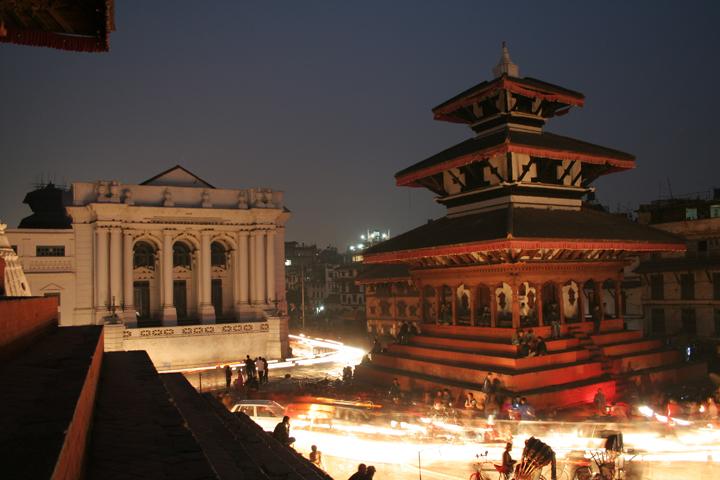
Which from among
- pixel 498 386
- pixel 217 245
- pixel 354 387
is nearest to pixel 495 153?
pixel 498 386

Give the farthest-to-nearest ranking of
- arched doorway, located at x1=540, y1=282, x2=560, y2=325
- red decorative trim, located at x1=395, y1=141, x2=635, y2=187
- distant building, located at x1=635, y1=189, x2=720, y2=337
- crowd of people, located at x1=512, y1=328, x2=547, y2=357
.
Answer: distant building, located at x1=635, y1=189, x2=720, y2=337, arched doorway, located at x1=540, y1=282, x2=560, y2=325, red decorative trim, located at x1=395, y1=141, x2=635, y2=187, crowd of people, located at x1=512, y1=328, x2=547, y2=357

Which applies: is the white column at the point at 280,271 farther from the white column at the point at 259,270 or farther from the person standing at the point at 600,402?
the person standing at the point at 600,402

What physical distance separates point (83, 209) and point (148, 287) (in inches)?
264

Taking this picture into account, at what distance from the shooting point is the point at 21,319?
6980 millimetres

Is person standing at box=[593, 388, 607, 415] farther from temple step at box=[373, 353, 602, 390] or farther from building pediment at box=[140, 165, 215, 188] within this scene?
building pediment at box=[140, 165, 215, 188]

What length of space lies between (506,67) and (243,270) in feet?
70.9

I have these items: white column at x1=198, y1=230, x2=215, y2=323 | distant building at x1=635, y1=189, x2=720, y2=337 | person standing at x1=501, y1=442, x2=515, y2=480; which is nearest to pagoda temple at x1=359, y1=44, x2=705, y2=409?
person standing at x1=501, y1=442, x2=515, y2=480

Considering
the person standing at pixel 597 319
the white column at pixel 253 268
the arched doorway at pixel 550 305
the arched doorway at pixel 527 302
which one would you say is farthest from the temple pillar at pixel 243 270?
the person standing at pixel 597 319

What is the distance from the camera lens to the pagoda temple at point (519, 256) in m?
18.7

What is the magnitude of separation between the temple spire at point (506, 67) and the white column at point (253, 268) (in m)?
20.0

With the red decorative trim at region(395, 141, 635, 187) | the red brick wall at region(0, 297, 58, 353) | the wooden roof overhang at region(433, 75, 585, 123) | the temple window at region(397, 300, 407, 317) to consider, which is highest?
the wooden roof overhang at region(433, 75, 585, 123)

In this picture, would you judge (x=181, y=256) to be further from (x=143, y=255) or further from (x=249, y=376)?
(x=249, y=376)

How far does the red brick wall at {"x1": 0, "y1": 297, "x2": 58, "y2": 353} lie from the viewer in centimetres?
591

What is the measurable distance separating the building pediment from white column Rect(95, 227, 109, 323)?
15.0 ft
